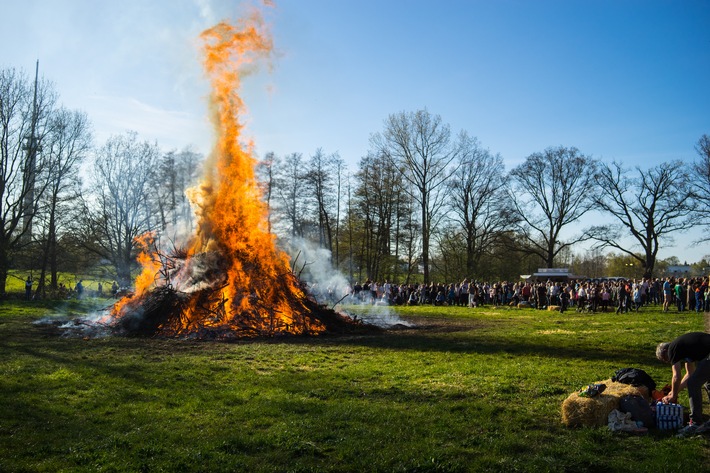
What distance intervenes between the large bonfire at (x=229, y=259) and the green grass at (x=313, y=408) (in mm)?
3131

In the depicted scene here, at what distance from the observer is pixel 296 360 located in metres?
12.0

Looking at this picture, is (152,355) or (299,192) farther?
(299,192)

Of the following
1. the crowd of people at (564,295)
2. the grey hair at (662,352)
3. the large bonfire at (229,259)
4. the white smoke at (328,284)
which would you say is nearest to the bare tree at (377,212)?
the white smoke at (328,284)

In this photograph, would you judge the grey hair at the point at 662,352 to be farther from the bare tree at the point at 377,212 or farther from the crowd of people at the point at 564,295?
the bare tree at the point at 377,212

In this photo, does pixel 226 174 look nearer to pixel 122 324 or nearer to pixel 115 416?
pixel 122 324

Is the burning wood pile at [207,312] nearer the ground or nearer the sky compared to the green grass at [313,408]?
nearer the sky

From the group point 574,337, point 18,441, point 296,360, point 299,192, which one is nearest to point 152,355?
point 296,360

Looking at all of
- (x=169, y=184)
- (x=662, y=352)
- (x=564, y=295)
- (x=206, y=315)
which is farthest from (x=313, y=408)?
(x=169, y=184)

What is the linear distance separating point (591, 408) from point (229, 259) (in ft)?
46.3

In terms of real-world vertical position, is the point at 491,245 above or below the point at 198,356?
above

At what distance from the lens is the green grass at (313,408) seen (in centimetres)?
549

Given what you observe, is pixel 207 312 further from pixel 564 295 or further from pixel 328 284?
pixel 328 284

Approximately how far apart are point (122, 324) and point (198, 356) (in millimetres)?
5899

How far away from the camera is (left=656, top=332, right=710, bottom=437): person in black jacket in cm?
627
